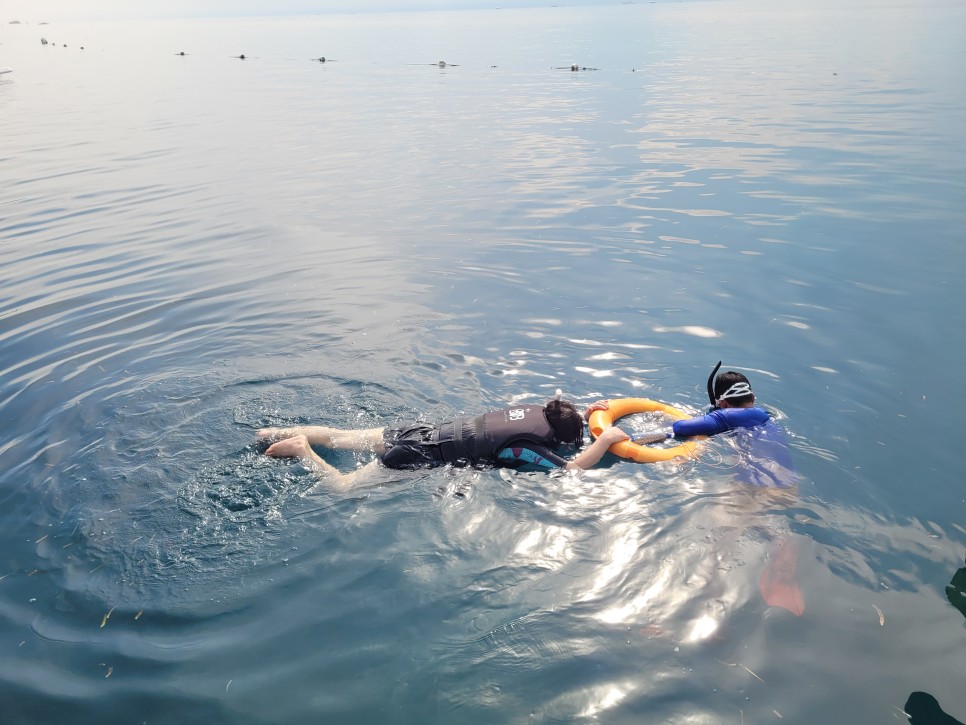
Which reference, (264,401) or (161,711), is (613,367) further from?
(161,711)

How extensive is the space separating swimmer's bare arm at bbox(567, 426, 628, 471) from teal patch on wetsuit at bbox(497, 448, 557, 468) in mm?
208

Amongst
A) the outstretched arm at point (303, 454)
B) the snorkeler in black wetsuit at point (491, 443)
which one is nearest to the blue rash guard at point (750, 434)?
the snorkeler in black wetsuit at point (491, 443)

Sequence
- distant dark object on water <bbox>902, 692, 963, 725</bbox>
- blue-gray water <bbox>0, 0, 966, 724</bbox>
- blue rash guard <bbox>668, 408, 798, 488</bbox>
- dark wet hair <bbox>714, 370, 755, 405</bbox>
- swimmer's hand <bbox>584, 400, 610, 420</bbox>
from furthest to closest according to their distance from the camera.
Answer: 1. swimmer's hand <bbox>584, 400, 610, 420</bbox>
2. dark wet hair <bbox>714, 370, 755, 405</bbox>
3. blue rash guard <bbox>668, 408, 798, 488</bbox>
4. blue-gray water <bbox>0, 0, 966, 724</bbox>
5. distant dark object on water <bbox>902, 692, 963, 725</bbox>

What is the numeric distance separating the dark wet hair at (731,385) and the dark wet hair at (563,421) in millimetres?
1462

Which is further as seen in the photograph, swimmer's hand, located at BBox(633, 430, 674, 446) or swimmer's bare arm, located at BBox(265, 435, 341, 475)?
swimmer's hand, located at BBox(633, 430, 674, 446)

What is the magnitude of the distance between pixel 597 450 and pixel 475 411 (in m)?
1.58

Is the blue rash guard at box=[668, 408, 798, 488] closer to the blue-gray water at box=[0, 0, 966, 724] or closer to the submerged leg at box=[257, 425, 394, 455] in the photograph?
the blue-gray water at box=[0, 0, 966, 724]

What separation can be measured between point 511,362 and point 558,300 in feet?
6.78

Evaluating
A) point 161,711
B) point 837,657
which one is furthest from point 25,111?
point 837,657

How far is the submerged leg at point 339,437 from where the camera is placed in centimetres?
711

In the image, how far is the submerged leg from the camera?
23.3ft

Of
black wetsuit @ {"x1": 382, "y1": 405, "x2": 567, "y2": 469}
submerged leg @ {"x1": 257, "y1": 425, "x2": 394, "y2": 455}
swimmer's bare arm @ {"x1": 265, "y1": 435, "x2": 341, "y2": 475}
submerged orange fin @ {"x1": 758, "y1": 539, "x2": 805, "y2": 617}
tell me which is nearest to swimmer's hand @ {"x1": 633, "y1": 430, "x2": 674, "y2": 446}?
black wetsuit @ {"x1": 382, "y1": 405, "x2": 567, "y2": 469}

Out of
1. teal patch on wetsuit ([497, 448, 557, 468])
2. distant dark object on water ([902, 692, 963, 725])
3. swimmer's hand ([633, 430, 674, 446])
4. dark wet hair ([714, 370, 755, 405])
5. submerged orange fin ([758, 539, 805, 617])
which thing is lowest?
distant dark object on water ([902, 692, 963, 725])

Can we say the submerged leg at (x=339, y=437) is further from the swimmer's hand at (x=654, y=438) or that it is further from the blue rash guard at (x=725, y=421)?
the blue rash guard at (x=725, y=421)
